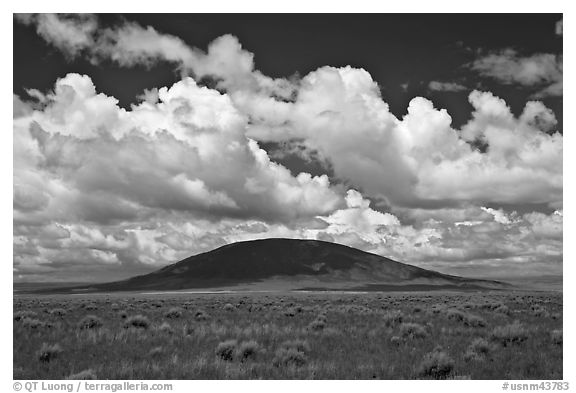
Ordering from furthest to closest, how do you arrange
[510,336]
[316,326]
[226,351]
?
[316,326] < [510,336] < [226,351]

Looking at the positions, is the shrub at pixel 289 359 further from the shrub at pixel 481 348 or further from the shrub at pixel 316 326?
the shrub at pixel 316 326

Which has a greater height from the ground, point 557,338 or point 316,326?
point 557,338

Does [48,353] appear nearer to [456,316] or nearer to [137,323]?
[137,323]

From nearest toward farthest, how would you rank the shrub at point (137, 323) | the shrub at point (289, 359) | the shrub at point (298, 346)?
the shrub at point (289, 359) < the shrub at point (298, 346) < the shrub at point (137, 323)

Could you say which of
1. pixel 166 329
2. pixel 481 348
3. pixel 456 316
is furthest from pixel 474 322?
pixel 166 329

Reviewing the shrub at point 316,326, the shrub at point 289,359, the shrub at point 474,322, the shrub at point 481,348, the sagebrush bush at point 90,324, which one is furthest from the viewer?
the shrub at point 474,322

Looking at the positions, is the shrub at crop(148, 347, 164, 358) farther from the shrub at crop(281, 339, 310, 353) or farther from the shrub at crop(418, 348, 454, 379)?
the shrub at crop(418, 348, 454, 379)

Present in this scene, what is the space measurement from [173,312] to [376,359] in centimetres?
1730

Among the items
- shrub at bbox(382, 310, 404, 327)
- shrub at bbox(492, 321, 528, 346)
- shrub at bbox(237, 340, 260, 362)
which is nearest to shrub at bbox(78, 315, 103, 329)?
shrub at bbox(237, 340, 260, 362)

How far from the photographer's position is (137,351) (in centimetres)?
1450

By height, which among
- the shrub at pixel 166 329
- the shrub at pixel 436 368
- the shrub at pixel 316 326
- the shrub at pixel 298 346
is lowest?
the shrub at pixel 166 329

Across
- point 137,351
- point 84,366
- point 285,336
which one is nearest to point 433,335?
point 285,336

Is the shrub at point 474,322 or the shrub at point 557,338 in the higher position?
the shrub at point 557,338

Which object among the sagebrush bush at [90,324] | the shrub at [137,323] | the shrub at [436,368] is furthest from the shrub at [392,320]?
the sagebrush bush at [90,324]
